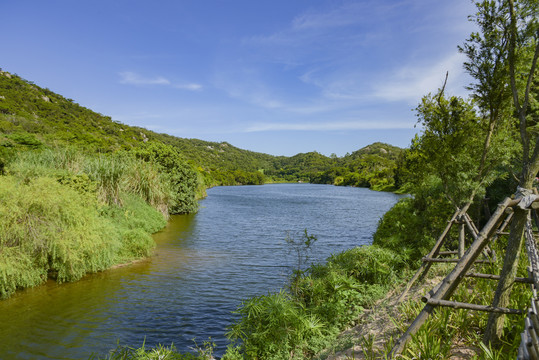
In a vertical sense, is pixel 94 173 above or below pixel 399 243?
above

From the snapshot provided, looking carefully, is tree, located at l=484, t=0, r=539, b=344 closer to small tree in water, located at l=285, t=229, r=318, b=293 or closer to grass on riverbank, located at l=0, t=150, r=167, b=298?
small tree in water, located at l=285, t=229, r=318, b=293

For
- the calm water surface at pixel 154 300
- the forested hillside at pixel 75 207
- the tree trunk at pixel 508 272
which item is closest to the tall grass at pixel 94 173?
the forested hillside at pixel 75 207

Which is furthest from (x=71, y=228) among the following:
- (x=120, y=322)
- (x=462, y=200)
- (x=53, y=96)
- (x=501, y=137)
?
(x=53, y=96)

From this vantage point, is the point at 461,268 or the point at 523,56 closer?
the point at 461,268

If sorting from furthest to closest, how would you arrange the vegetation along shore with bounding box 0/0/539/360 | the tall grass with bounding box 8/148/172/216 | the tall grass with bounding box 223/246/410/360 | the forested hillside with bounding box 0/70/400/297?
the tall grass with bounding box 8/148/172/216 < the forested hillside with bounding box 0/70/400/297 < the tall grass with bounding box 223/246/410/360 < the vegetation along shore with bounding box 0/0/539/360

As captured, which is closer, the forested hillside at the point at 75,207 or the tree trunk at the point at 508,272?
the tree trunk at the point at 508,272

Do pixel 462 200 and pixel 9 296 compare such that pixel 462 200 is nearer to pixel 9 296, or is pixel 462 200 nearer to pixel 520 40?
pixel 520 40

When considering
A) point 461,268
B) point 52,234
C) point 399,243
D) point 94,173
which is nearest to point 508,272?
point 461,268

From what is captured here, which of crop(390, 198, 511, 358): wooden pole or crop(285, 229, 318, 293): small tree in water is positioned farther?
crop(285, 229, 318, 293): small tree in water

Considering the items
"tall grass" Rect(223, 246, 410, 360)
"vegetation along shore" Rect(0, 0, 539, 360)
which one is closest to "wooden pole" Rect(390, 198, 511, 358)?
"vegetation along shore" Rect(0, 0, 539, 360)

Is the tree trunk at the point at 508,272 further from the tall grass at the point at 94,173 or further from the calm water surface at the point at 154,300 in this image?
the tall grass at the point at 94,173

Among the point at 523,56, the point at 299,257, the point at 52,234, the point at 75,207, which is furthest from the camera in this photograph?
the point at 75,207

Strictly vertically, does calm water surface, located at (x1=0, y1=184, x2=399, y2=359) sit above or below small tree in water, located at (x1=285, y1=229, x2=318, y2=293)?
below

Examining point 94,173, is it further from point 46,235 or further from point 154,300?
point 154,300
